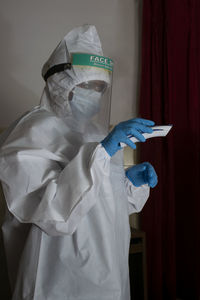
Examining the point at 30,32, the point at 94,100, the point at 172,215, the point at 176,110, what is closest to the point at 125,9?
the point at 30,32

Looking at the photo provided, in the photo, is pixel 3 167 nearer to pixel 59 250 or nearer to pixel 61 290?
pixel 59 250

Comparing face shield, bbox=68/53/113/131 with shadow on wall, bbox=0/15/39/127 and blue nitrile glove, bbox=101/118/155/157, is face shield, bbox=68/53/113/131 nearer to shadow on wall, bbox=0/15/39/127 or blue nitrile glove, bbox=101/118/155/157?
blue nitrile glove, bbox=101/118/155/157

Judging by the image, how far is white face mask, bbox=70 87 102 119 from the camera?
1.29m

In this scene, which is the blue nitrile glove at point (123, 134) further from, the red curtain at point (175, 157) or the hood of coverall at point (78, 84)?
the red curtain at point (175, 157)

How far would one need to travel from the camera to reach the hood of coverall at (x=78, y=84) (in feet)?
4.18

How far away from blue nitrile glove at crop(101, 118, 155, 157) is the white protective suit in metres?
0.03

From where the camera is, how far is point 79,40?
1.37 m

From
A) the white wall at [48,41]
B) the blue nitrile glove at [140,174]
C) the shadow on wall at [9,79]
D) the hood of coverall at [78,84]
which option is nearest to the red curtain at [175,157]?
the white wall at [48,41]

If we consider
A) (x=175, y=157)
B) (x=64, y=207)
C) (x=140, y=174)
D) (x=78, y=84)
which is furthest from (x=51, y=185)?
(x=175, y=157)

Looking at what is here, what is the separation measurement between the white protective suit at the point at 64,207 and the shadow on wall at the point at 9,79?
843mm

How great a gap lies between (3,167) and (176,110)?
4.24 feet

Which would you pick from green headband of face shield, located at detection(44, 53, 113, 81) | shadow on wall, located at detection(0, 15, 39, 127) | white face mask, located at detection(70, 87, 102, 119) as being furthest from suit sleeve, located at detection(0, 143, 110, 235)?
shadow on wall, located at detection(0, 15, 39, 127)

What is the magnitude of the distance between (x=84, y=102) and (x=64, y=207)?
0.46 meters

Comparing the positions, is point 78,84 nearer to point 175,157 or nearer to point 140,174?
point 140,174
